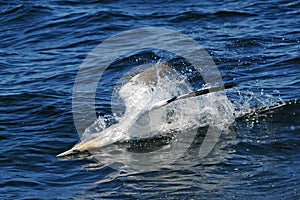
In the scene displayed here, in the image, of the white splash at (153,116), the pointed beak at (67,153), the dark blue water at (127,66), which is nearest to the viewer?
the dark blue water at (127,66)

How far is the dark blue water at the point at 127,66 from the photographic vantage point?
8203 millimetres

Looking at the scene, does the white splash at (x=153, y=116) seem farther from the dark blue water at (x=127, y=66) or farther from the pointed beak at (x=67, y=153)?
the dark blue water at (x=127, y=66)

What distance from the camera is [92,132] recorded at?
33.1 ft

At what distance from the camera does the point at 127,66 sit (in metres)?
13.4

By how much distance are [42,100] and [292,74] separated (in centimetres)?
401

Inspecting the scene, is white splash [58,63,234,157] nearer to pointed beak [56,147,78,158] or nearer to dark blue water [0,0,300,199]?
pointed beak [56,147,78,158]

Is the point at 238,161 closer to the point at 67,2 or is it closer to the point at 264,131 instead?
the point at 264,131

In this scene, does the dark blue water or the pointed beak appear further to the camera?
the pointed beak

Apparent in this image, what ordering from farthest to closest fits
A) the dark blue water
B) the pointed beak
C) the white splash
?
the white splash → the pointed beak → the dark blue water

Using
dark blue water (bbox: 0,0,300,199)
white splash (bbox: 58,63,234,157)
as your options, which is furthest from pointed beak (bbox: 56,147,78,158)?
dark blue water (bbox: 0,0,300,199)

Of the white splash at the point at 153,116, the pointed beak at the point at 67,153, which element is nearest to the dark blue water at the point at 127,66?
the pointed beak at the point at 67,153

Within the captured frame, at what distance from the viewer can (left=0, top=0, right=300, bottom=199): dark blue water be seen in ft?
26.9

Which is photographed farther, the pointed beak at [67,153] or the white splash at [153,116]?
the white splash at [153,116]

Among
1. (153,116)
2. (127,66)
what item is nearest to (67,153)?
(153,116)
